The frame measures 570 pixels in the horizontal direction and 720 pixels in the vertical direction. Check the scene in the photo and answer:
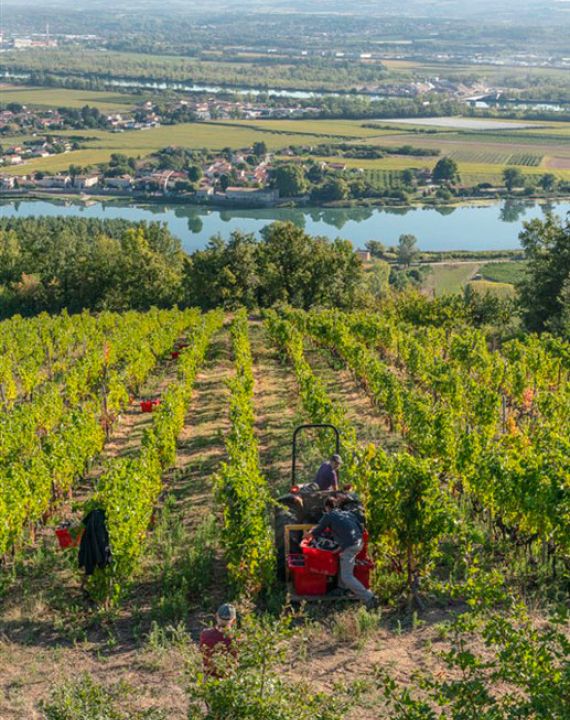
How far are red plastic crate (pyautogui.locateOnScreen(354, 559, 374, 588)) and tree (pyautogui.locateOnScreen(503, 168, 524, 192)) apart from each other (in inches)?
3993

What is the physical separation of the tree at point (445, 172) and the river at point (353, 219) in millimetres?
9923

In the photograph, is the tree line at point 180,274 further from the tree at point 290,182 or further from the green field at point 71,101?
the green field at point 71,101

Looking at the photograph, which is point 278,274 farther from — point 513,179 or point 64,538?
point 513,179

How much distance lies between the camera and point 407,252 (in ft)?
242

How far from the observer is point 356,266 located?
4006 centimetres

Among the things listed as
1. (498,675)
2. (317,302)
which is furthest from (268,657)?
(317,302)

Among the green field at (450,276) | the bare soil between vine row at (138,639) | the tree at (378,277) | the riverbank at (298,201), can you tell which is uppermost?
the bare soil between vine row at (138,639)

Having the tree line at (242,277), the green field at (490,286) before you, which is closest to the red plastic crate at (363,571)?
the tree line at (242,277)

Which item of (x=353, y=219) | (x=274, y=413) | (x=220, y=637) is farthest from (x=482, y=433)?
(x=353, y=219)

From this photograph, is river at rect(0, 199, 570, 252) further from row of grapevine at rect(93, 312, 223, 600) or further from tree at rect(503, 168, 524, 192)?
row of grapevine at rect(93, 312, 223, 600)

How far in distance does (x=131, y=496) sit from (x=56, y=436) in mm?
3959

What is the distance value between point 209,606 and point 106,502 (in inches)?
78.4

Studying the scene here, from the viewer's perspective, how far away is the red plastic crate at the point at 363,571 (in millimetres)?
10227

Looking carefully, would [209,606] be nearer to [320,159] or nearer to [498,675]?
[498,675]
